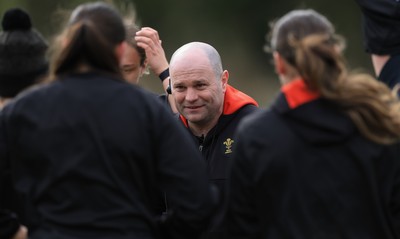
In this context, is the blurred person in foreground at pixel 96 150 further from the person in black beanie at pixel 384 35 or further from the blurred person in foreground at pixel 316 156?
the person in black beanie at pixel 384 35

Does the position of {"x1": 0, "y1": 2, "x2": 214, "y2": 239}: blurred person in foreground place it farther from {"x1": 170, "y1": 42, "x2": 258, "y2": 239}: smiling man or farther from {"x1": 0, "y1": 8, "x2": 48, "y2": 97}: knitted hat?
{"x1": 170, "y1": 42, "x2": 258, "y2": 239}: smiling man

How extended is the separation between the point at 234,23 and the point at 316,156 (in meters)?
26.1

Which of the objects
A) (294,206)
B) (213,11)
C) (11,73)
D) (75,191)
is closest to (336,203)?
(294,206)

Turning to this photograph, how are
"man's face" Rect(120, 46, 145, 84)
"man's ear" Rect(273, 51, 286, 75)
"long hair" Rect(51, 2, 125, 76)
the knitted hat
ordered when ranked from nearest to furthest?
"long hair" Rect(51, 2, 125, 76), "man's ear" Rect(273, 51, 286, 75), the knitted hat, "man's face" Rect(120, 46, 145, 84)

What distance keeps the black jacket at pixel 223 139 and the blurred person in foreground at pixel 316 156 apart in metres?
1.77

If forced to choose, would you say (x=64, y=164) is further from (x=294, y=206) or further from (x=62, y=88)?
(x=294, y=206)

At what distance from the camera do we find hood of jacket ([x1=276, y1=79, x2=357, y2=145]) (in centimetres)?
498

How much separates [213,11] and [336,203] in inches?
1023

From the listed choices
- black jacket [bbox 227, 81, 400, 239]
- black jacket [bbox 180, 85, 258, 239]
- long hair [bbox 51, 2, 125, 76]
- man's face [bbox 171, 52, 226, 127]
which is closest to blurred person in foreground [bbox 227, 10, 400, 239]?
black jacket [bbox 227, 81, 400, 239]

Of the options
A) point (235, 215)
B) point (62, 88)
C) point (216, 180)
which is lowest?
point (216, 180)

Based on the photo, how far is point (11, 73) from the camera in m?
5.62

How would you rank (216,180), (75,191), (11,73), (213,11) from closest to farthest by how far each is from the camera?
(75,191) → (11,73) → (216,180) → (213,11)

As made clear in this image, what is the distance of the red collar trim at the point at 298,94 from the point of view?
5027 millimetres

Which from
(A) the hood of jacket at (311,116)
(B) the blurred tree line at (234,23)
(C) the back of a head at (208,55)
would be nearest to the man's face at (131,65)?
(C) the back of a head at (208,55)
